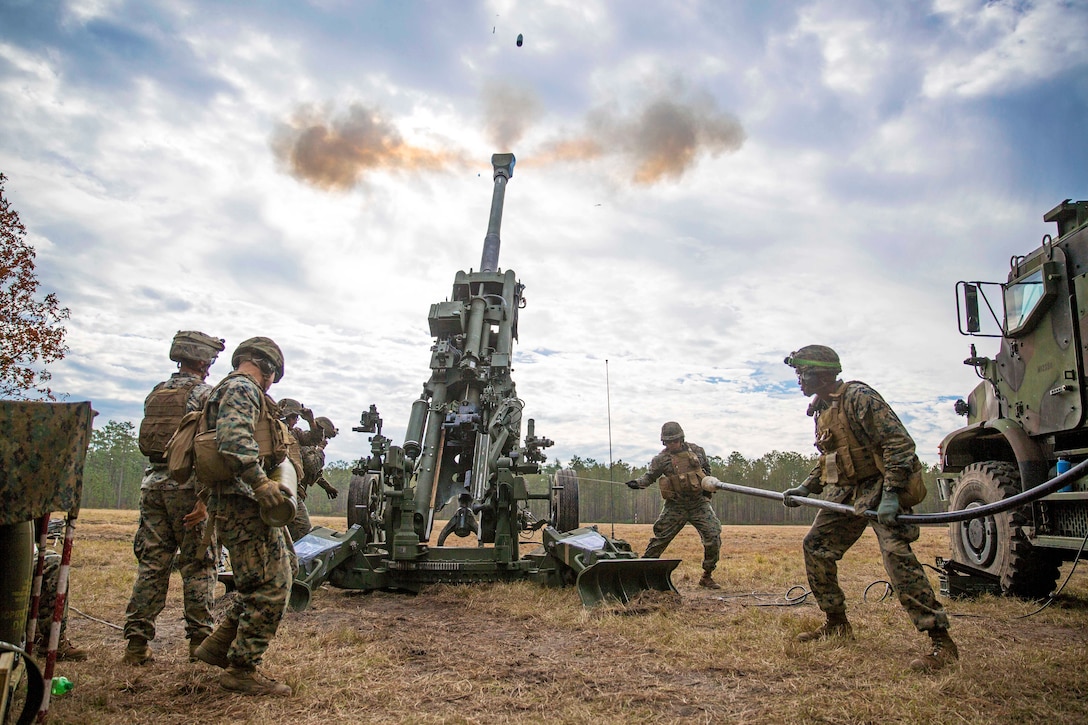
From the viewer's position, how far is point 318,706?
3.24m

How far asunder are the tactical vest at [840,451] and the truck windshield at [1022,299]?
9.26ft

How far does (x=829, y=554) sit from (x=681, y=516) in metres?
3.22

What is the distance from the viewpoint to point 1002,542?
6023 mm

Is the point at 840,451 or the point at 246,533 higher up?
the point at 840,451

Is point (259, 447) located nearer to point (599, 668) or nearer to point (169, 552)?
point (169, 552)

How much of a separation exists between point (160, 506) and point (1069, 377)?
6574 mm

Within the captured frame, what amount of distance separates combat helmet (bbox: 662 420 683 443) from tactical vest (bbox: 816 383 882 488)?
3.16m

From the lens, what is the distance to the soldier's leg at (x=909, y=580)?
394 centimetres

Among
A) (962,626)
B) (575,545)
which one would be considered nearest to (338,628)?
(575,545)

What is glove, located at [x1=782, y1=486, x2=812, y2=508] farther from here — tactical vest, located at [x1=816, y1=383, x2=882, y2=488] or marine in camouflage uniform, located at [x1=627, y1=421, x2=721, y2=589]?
marine in camouflage uniform, located at [x1=627, y1=421, x2=721, y2=589]

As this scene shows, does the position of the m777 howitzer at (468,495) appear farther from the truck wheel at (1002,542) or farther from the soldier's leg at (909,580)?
the truck wheel at (1002,542)

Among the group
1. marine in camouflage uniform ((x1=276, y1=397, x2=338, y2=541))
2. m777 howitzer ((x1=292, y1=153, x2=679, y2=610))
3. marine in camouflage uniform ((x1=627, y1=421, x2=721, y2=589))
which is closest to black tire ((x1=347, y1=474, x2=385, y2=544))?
m777 howitzer ((x1=292, y1=153, x2=679, y2=610))

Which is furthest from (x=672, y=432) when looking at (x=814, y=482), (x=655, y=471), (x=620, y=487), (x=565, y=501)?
(x=620, y=487)

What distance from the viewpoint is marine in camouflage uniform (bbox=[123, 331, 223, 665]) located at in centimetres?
405
